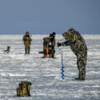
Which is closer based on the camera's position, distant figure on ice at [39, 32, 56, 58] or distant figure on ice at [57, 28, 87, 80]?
distant figure on ice at [57, 28, 87, 80]

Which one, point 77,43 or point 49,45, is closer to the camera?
point 77,43

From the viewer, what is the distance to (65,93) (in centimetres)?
738

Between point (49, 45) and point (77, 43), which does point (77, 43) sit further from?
point (49, 45)

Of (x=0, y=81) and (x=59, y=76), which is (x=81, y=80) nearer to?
(x=59, y=76)

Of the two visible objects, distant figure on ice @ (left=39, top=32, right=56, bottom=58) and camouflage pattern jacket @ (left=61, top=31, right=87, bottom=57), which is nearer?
camouflage pattern jacket @ (left=61, top=31, right=87, bottom=57)

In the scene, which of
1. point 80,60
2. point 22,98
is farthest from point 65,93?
point 80,60

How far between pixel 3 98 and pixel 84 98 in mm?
1664

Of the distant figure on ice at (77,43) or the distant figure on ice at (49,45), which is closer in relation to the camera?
the distant figure on ice at (77,43)

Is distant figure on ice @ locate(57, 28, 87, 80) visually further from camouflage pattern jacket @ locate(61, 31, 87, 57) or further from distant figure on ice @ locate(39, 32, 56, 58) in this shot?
distant figure on ice @ locate(39, 32, 56, 58)

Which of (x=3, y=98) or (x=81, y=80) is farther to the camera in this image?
(x=81, y=80)

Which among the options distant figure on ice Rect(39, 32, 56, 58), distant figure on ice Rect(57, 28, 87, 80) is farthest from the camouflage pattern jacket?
distant figure on ice Rect(39, 32, 56, 58)

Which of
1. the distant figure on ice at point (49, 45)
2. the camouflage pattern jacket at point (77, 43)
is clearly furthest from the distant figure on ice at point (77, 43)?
the distant figure on ice at point (49, 45)

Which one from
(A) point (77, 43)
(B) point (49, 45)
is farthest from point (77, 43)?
(B) point (49, 45)

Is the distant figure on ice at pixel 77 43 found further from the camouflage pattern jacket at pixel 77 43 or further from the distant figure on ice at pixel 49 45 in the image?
the distant figure on ice at pixel 49 45
